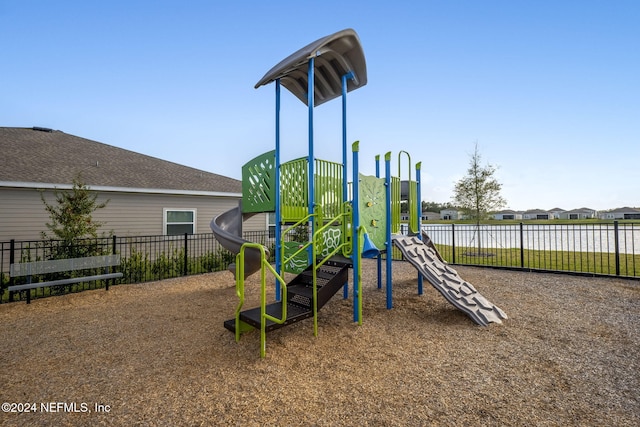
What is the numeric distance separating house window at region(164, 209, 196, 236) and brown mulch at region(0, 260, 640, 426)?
20.2ft

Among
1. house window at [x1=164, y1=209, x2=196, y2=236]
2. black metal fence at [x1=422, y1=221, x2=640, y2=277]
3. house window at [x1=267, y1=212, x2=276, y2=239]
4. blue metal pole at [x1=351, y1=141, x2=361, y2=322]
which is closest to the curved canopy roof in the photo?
blue metal pole at [x1=351, y1=141, x2=361, y2=322]

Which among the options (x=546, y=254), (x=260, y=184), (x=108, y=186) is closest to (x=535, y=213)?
(x=546, y=254)

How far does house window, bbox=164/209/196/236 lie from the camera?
12102 millimetres

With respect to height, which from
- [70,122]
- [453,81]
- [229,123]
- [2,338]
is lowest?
[2,338]

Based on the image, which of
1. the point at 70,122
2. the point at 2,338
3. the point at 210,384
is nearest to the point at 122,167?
the point at 70,122

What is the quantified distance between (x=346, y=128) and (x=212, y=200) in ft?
29.2

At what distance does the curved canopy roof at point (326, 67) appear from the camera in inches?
214

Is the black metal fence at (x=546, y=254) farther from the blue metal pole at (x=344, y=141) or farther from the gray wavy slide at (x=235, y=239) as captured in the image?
the gray wavy slide at (x=235, y=239)

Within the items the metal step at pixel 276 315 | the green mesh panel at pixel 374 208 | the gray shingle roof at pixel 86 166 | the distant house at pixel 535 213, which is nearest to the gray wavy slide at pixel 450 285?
the green mesh panel at pixel 374 208

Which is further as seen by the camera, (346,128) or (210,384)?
(346,128)

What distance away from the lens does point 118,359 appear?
12.2 feet

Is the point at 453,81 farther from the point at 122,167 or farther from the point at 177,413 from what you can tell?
the point at 122,167

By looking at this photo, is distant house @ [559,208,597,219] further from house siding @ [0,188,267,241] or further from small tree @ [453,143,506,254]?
house siding @ [0,188,267,241]

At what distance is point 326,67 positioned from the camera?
6270 mm
